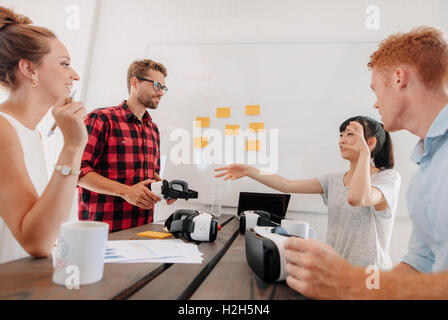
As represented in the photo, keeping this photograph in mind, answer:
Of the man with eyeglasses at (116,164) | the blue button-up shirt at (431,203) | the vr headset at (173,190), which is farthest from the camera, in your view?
the man with eyeglasses at (116,164)

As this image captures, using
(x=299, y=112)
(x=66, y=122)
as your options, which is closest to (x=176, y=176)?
(x=299, y=112)

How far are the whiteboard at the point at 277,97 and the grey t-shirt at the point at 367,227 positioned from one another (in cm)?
53

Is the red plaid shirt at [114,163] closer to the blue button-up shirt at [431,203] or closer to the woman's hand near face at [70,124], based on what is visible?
the woman's hand near face at [70,124]

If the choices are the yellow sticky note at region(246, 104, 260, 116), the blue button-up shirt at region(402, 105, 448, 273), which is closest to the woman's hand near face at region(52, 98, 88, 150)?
the blue button-up shirt at region(402, 105, 448, 273)

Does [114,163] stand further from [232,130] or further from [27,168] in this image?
[232,130]

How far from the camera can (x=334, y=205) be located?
149 centimetres

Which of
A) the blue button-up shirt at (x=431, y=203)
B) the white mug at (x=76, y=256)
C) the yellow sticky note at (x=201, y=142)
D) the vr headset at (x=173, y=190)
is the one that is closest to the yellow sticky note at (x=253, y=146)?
the yellow sticky note at (x=201, y=142)

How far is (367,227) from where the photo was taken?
4.46 ft

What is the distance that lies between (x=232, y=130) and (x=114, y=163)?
3.04 feet

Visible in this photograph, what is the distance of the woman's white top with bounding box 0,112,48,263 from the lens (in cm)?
76

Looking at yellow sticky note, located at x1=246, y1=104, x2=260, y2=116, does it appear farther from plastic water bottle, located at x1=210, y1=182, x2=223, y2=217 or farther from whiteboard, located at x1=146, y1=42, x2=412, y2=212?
plastic water bottle, located at x1=210, y1=182, x2=223, y2=217

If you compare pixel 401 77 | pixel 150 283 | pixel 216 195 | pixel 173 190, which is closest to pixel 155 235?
pixel 173 190

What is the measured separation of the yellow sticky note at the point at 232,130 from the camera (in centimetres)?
209
